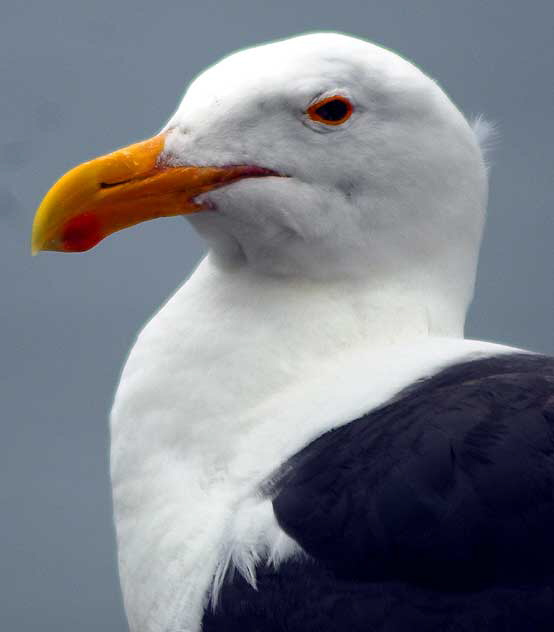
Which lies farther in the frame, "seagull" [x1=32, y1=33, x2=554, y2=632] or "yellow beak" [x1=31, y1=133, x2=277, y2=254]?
"yellow beak" [x1=31, y1=133, x2=277, y2=254]

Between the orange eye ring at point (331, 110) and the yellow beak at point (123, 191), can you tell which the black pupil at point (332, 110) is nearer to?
the orange eye ring at point (331, 110)

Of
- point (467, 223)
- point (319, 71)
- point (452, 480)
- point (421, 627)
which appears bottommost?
point (421, 627)

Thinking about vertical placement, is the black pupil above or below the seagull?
above

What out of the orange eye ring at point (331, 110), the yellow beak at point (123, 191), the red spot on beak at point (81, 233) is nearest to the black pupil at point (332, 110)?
the orange eye ring at point (331, 110)

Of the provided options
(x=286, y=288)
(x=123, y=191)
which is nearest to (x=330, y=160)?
(x=286, y=288)

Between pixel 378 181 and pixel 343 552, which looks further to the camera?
pixel 378 181

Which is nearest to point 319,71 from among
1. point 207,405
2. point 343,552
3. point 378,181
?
point 378,181

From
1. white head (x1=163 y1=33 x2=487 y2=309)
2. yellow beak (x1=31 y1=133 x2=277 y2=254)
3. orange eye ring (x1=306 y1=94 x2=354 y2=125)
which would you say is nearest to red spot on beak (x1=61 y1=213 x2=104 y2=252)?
yellow beak (x1=31 y1=133 x2=277 y2=254)

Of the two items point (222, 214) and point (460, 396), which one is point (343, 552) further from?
point (222, 214)

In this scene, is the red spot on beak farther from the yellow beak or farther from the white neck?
the white neck
